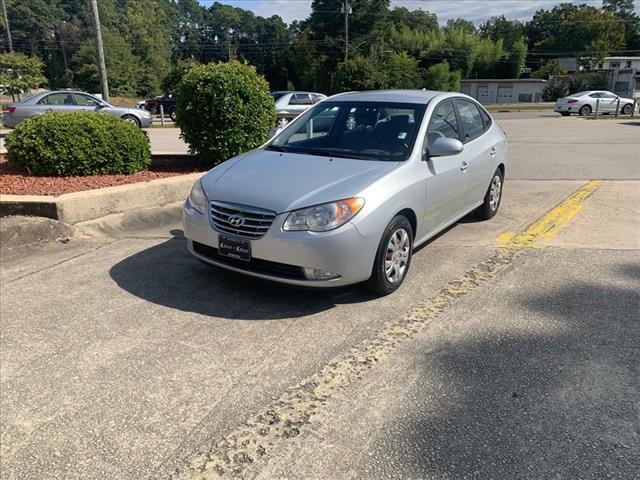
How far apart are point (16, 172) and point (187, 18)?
155 m

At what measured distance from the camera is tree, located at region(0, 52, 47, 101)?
35438 millimetres

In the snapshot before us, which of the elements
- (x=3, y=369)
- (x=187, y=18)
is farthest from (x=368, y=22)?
(x=187, y=18)

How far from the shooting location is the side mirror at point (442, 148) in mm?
4652

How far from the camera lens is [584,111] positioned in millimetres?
30828

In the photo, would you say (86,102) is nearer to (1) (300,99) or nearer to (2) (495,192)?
(1) (300,99)

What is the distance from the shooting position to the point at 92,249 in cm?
564

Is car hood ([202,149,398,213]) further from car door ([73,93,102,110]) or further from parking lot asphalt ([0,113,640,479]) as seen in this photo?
car door ([73,93,102,110])

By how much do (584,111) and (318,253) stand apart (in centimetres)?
3196

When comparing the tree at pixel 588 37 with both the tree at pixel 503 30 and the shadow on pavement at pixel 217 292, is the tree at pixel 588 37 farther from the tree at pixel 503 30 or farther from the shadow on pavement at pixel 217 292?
the shadow on pavement at pixel 217 292

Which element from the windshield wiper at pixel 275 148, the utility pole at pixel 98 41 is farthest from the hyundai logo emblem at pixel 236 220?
the utility pole at pixel 98 41

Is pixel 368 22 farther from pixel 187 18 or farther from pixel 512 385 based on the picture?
pixel 187 18

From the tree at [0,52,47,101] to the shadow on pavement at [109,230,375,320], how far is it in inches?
1409

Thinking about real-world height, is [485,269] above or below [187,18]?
below

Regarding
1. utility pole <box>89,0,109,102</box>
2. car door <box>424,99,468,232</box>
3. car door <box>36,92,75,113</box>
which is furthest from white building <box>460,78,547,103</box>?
car door <box>424,99,468,232</box>
